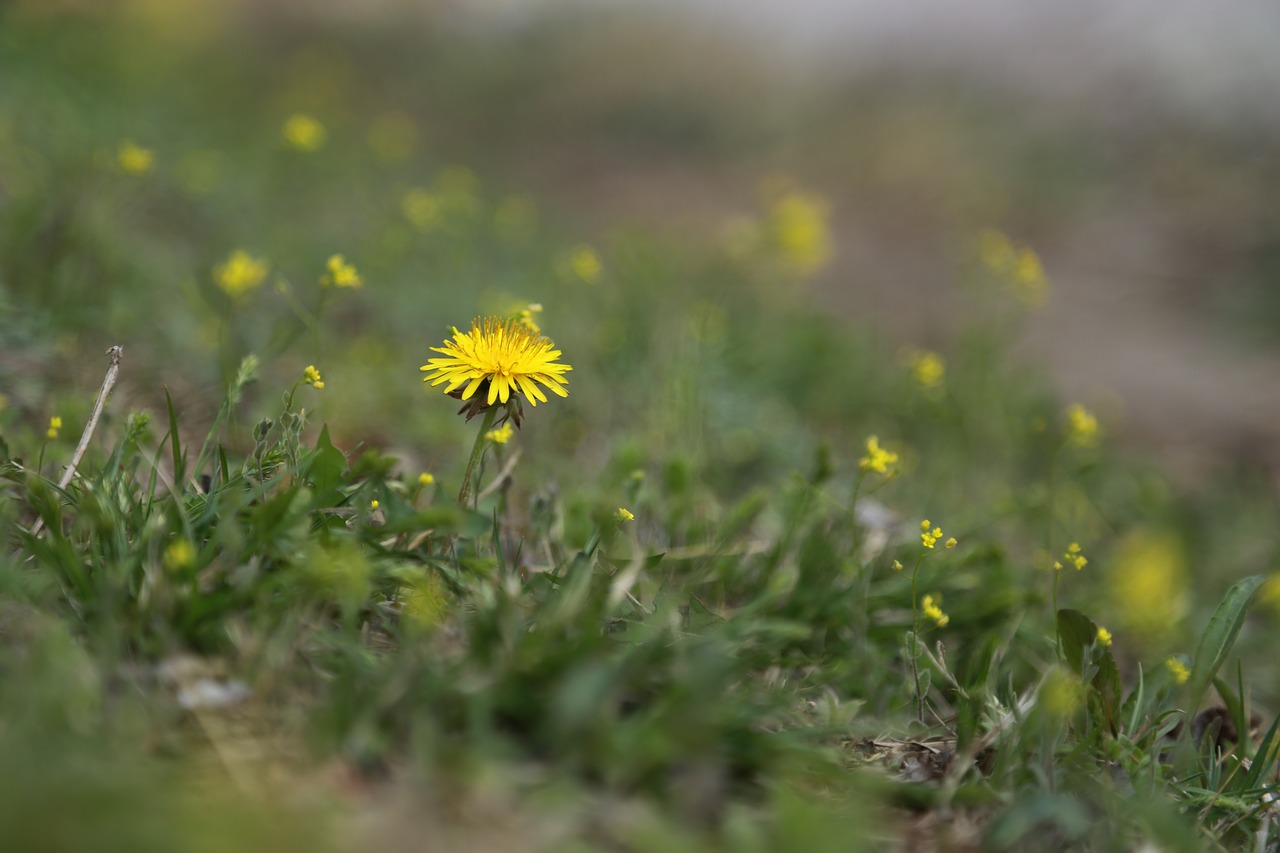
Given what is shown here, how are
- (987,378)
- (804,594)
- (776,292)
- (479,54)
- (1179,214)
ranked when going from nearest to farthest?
(804,594) < (987,378) < (776,292) < (1179,214) < (479,54)

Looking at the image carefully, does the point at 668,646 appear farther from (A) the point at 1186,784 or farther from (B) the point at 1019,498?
(B) the point at 1019,498

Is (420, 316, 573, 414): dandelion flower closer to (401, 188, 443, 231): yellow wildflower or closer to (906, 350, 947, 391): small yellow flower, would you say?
(906, 350, 947, 391): small yellow flower

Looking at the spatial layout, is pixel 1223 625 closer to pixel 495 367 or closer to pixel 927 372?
pixel 927 372

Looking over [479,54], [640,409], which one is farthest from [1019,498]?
[479,54]

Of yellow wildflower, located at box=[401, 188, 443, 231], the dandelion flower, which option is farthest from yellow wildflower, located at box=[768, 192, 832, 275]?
the dandelion flower

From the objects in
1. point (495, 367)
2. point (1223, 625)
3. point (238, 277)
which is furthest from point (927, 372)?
point (238, 277)

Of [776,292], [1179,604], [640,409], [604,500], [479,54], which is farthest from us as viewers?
[479,54]

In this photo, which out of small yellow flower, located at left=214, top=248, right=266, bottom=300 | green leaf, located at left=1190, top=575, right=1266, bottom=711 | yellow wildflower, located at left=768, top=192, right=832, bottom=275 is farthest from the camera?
yellow wildflower, located at left=768, top=192, right=832, bottom=275
